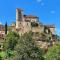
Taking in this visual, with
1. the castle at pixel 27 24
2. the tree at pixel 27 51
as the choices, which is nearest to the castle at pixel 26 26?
the castle at pixel 27 24

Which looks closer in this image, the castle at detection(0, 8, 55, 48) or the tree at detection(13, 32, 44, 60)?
the tree at detection(13, 32, 44, 60)

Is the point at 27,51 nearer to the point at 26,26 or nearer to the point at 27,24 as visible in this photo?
the point at 26,26

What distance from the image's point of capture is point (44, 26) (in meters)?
105

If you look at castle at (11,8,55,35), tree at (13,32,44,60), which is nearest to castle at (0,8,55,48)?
castle at (11,8,55,35)

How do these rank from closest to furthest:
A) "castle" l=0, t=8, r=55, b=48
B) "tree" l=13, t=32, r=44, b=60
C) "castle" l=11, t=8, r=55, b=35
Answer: "tree" l=13, t=32, r=44, b=60, "castle" l=0, t=8, r=55, b=48, "castle" l=11, t=8, r=55, b=35

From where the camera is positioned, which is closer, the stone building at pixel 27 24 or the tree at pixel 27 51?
the tree at pixel 27 51

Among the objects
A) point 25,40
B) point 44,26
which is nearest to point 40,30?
point 44,26

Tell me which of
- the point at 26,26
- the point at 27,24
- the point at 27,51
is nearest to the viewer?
the point at 27,51

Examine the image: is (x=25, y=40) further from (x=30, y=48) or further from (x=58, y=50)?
(x=58, y=50)

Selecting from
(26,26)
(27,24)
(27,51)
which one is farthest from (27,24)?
(27,51)

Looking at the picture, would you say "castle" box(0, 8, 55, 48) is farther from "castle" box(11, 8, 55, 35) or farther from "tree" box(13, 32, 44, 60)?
"tree" box(13, 32, 44, 60)

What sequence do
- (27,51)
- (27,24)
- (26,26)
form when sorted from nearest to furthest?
(27,51) → (26,26) → (27,24)

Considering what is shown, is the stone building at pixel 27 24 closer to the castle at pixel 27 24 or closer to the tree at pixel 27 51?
the castle at pixel 27 24

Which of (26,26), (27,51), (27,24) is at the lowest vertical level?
(27,51)
